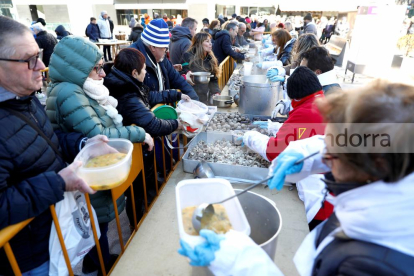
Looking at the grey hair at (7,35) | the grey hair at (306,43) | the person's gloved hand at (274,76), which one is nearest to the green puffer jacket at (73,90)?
the grey hair at (7,35)

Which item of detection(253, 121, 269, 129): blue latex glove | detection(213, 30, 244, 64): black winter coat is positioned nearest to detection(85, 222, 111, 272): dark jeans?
detection(253, 121, 269, 129): blue latex glove

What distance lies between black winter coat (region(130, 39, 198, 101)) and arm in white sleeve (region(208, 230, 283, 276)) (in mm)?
2442

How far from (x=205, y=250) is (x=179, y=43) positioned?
4.47 metres

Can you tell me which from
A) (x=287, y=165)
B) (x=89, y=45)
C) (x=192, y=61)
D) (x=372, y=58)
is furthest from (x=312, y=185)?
(x=372, y=58)

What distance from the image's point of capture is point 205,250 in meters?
0.98

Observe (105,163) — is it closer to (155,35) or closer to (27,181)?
(27,181)

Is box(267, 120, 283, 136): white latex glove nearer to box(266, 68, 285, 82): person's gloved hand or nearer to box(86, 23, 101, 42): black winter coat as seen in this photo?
box(266, 68, 285, 82): person's gloved hand

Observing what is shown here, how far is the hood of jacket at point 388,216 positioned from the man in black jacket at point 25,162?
4.24 feet

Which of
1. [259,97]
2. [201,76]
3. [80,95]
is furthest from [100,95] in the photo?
[201,76]

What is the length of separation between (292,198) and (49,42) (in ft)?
27.5

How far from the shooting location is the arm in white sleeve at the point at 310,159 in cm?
128

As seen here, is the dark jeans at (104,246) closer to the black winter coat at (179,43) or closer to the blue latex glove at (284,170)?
the blue latex glove at (284,170)

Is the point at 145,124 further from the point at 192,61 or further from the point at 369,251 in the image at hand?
the point at 192,61

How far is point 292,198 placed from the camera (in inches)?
89.3
